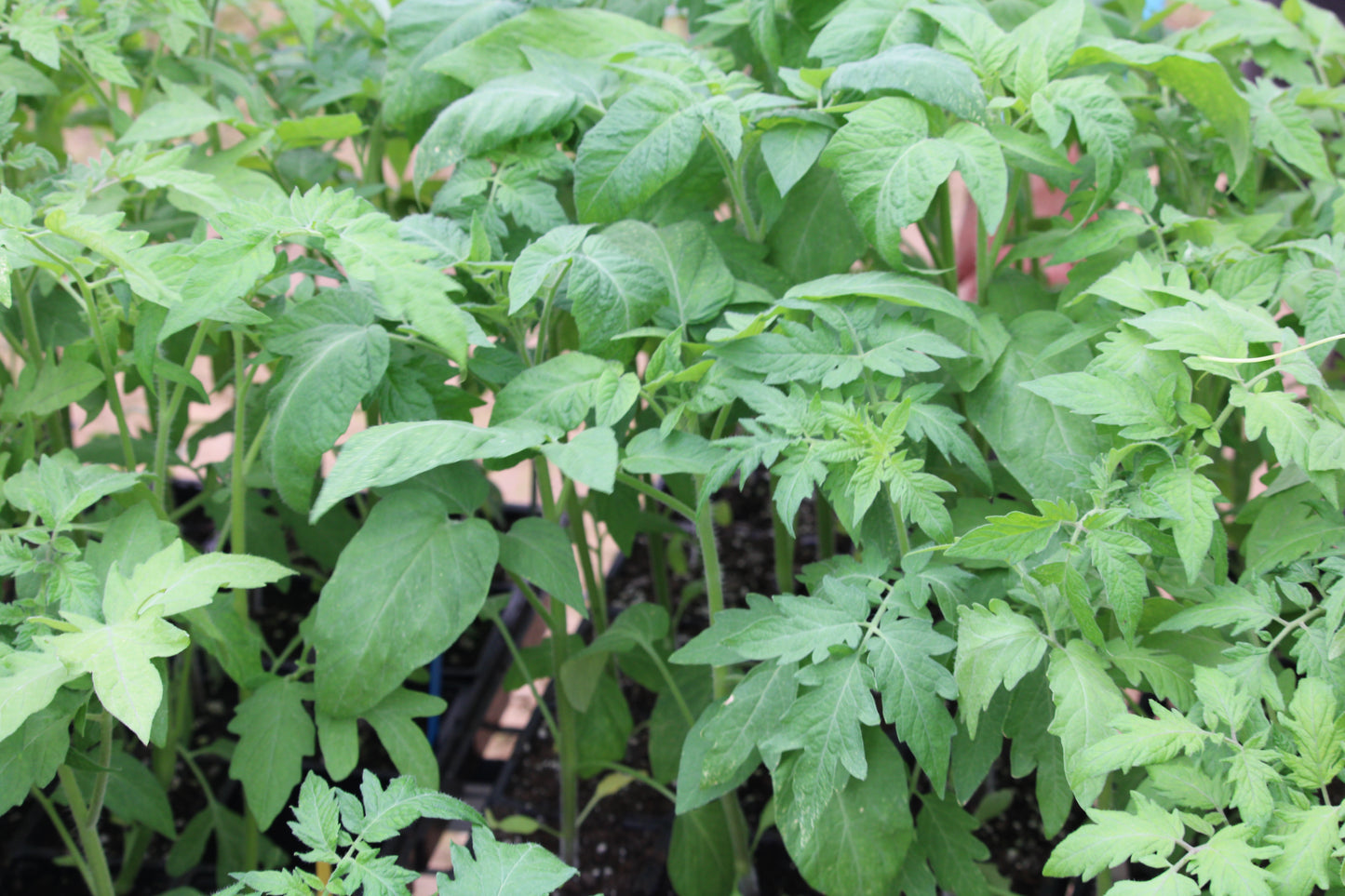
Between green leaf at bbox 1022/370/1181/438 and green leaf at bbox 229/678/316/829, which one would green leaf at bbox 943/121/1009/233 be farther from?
green leaf at bbox 229/678/316/829

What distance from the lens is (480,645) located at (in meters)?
1.18

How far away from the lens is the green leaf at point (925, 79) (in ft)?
2.17

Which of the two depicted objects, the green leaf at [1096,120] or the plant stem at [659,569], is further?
the plant stem at [659,569]

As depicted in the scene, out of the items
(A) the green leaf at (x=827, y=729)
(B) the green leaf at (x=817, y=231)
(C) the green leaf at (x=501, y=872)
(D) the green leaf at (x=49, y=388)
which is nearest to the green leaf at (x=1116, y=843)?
(A) the green leaf at (x=827, y=729)

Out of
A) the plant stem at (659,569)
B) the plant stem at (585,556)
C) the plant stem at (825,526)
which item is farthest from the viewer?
the plant stem at (659,569)

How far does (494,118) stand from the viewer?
2.44 ft

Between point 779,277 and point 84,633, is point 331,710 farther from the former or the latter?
point 779,277

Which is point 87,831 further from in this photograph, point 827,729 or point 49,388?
point 827,729

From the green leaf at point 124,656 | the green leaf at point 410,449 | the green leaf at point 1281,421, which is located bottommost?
the green leaf at point 124,656

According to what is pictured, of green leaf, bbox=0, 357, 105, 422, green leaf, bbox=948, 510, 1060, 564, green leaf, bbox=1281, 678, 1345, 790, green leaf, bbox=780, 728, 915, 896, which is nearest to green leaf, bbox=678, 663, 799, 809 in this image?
green leaf, bbox=780, 728, 915, 896

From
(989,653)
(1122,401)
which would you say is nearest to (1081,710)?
(989,653)

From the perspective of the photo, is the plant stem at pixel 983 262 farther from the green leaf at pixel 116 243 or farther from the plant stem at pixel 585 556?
the green leaf at pixel 116 243

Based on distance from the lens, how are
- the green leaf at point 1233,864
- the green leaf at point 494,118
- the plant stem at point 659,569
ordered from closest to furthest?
the green leaf at point 1233,864 < the green leaf at point 494,118 < the plant stem at point 659,569

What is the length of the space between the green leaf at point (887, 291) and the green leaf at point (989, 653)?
0.62 ft
